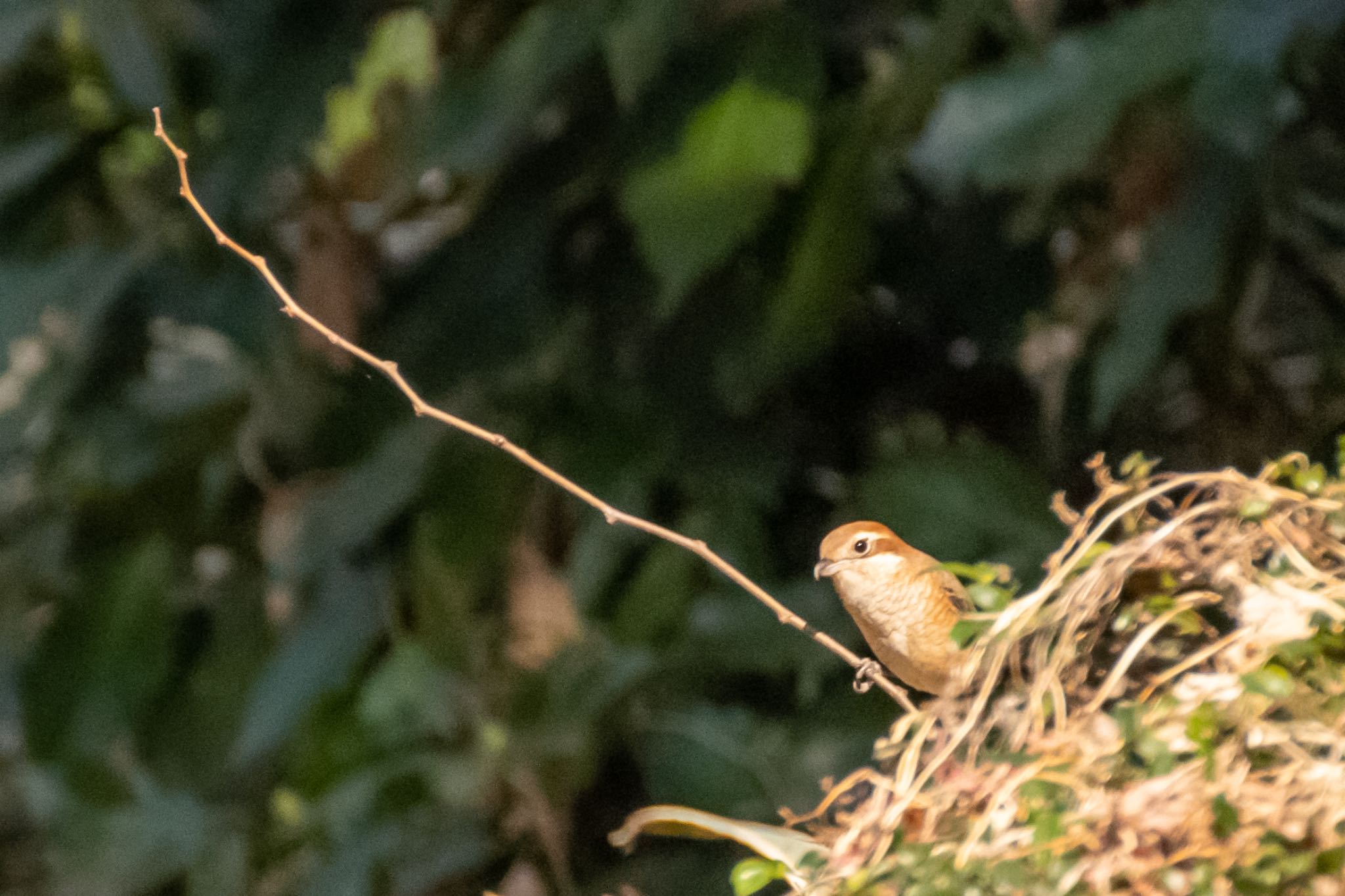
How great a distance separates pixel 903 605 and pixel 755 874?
0.09m

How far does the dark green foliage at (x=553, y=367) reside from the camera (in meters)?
0.73

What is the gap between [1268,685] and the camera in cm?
27

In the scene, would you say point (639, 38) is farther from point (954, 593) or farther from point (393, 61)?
point (954, 593)

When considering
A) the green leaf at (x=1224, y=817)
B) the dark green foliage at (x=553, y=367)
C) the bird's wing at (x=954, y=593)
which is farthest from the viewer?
the dark green foliage at (x=553, y=367)

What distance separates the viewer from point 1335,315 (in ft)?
2.47

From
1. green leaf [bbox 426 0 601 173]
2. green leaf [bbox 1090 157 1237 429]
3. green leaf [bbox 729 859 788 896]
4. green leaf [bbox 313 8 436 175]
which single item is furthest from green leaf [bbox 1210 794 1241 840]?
green leaf [bbox 313 8 436 175]

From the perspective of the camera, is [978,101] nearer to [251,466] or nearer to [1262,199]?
[1262,199]

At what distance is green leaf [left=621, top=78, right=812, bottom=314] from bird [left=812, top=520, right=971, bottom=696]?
38cm

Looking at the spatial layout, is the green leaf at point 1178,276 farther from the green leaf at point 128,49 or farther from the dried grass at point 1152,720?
the green leaf at point 128,49

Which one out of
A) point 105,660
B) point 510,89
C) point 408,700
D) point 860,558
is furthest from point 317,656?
point 860,558

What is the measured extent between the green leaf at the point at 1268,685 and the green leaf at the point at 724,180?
505mm

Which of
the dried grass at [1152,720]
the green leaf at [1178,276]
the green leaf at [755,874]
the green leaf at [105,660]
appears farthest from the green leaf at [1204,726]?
the green leaf at [105,660]

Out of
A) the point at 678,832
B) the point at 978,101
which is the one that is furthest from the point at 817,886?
the point at 978,101

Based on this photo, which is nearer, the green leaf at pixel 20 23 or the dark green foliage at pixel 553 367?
the dark green foliage at pixel 553 367
